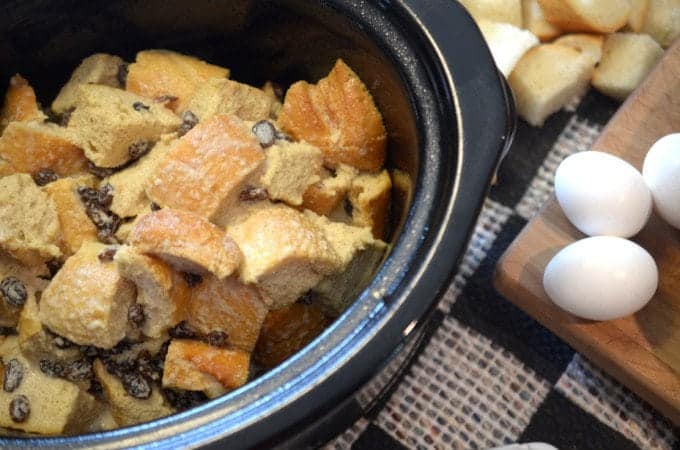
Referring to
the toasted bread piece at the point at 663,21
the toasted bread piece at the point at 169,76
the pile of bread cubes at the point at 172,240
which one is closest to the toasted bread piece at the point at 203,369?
the pile of bread cubes at the point at 172,240

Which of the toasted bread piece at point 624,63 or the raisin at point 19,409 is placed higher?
the toasted bread piece at point 624,63

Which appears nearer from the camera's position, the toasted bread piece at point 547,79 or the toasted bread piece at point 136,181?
the toasted bread piece at point 136,181

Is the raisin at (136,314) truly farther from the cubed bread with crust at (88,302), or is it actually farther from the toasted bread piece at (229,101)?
the toasted bread piece at (229,101)

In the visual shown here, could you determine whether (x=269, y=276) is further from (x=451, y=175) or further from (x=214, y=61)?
(x=214, y=61)

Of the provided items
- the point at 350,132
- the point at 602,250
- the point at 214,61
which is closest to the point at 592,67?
the point at 602,250

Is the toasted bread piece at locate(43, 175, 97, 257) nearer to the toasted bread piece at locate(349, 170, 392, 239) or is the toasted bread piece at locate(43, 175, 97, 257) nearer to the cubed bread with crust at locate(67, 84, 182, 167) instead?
the cubed bread with crust at locate(67, 84, 182, 167)

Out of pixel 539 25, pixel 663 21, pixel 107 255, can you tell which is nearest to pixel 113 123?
pixel 107 255
